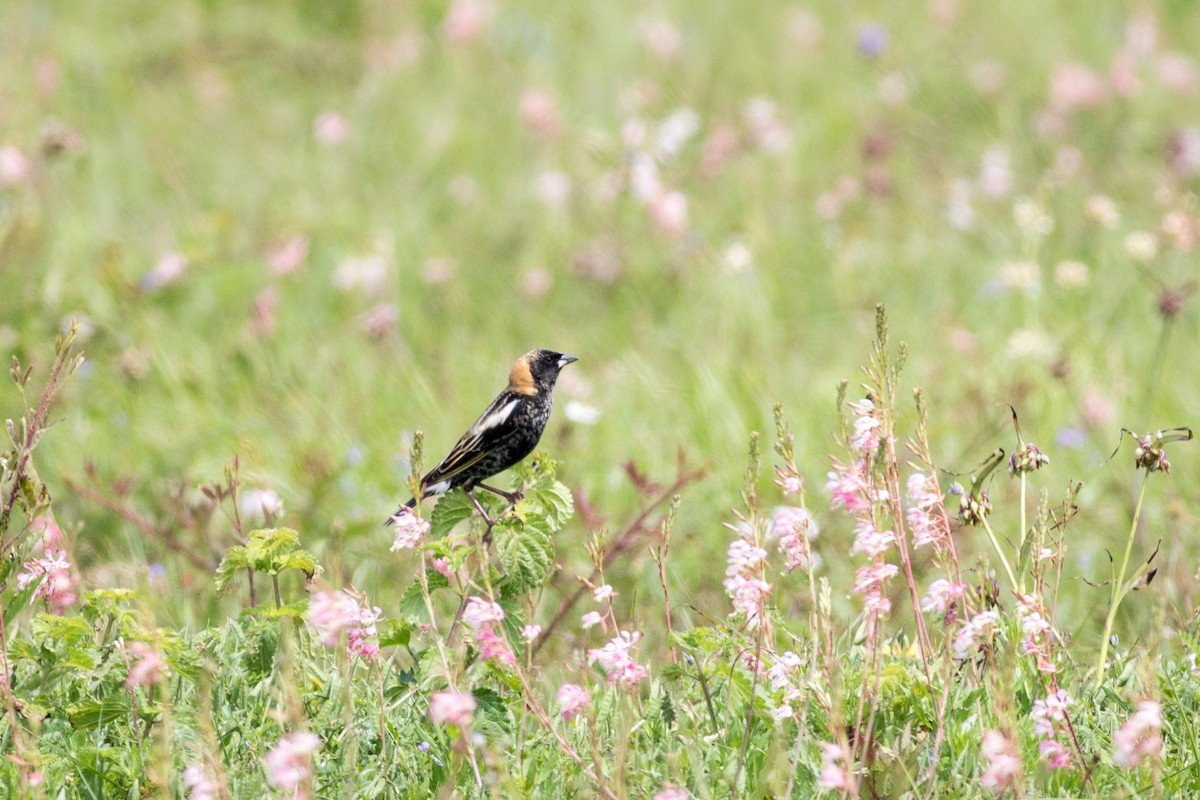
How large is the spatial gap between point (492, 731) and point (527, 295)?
15.9ft

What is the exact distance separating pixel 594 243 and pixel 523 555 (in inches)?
204

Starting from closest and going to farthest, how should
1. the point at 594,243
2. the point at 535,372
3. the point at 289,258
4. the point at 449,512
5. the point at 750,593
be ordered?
the point at 750,593, the point at 449,512, the point at 535,372, the point at 289,258, the point at 594,243

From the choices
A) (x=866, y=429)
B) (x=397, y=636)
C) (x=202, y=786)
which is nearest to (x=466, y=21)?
(x=397, y=636)

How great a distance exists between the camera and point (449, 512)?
315cm

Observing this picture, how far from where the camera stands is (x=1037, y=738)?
2732 millimetres

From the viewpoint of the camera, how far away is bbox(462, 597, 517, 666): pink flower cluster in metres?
2.49

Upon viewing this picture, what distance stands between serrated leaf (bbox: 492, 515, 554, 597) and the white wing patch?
1.36ft

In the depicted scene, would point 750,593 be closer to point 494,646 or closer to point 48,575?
point 494,646

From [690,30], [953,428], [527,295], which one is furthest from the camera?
[690,30]

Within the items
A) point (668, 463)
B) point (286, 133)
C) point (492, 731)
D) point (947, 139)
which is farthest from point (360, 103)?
point (492, 731)

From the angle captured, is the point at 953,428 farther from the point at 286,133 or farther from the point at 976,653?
the point at 286,133

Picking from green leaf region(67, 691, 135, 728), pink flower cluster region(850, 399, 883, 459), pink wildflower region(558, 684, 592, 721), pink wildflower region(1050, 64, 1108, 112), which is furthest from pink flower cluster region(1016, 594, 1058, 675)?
pink wildflower region(1050, 64, 1108, 112)

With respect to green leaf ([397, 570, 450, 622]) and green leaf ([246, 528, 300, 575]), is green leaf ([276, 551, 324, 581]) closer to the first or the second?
green leaf ([246, 528, 300, 575])

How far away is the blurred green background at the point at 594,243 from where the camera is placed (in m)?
5.52
